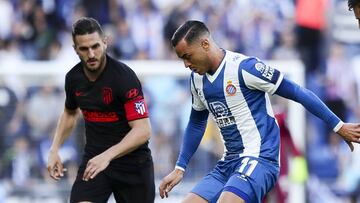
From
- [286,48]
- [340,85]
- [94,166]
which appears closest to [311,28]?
[286,48]

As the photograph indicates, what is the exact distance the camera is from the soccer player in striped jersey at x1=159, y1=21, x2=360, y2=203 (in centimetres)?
686

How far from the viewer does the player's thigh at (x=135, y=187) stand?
7605 millimetres

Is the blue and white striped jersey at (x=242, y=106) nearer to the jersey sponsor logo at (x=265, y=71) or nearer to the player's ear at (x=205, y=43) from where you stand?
the jersey sponsor logo at (x=265, y=71)

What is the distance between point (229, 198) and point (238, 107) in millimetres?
707

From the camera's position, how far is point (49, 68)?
12625mm

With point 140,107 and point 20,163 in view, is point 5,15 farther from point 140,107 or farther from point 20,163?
point 140,107

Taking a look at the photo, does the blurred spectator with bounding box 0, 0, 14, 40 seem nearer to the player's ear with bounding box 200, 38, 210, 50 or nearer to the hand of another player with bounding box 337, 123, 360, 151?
the player's ear with bounding box 200, 38, 210, 50

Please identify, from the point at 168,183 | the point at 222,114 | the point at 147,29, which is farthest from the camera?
the point at 147,29

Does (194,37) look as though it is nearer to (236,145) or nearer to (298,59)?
(236,145)

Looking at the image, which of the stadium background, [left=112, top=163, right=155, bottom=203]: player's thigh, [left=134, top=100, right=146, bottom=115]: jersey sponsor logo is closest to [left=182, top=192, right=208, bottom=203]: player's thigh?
[left=112, top=163, right=155, bottom=203]: player's thigh

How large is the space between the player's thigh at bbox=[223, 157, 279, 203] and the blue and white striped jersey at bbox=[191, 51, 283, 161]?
0.07 meters

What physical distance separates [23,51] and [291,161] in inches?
193

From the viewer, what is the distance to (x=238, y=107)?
7.01 metres

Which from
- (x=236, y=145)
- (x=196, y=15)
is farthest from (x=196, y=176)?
(x=236, y=145)
